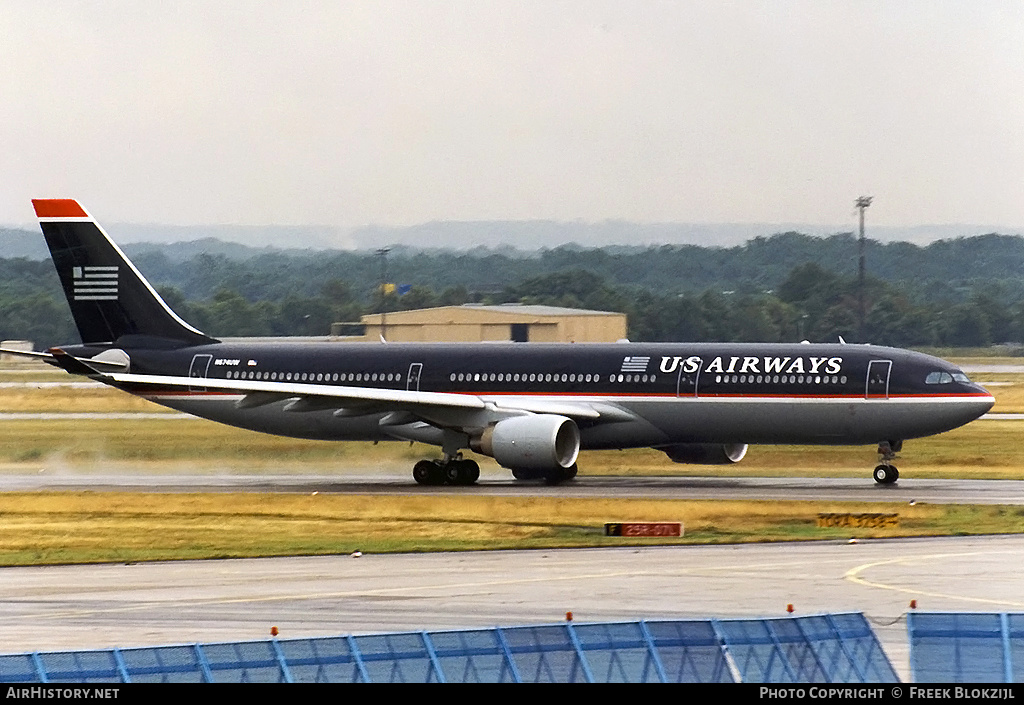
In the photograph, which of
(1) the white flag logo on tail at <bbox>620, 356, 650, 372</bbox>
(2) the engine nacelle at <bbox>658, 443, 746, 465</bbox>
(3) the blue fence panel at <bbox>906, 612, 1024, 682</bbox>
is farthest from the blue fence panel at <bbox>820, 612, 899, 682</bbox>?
(2) the engine nacelle at <bbox>658, 443, 746, 465</bbox>

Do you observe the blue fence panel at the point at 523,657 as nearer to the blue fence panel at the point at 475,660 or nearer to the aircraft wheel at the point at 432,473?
the blue fence panel at the point at 475,660

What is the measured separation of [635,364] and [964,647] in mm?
30767

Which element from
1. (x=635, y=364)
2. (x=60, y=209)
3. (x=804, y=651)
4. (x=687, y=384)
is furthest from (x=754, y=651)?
(x=60, y=209)

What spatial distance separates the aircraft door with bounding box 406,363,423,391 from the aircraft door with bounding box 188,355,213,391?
6578 millimetres

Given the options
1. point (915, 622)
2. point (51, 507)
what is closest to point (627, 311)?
point (51, 507)

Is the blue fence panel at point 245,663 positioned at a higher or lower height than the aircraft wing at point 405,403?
higher

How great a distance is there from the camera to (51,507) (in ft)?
133

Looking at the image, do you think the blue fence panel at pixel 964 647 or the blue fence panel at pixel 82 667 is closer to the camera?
the blue fence panel at pixel 82 667

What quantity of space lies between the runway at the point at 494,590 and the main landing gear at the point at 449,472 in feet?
51.0

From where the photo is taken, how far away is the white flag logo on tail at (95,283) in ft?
175

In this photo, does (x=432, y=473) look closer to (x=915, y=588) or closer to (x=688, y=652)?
(x=915, y=588)

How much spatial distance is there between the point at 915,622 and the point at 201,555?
18117 mm

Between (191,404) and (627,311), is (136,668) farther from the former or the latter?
(627,311)

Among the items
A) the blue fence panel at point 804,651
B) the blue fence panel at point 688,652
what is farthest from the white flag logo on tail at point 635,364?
the blue fence panel at point 688,652
